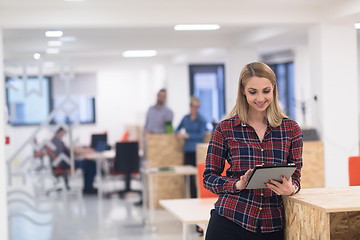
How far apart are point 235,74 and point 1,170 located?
501 cm

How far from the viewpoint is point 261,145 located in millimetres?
2730

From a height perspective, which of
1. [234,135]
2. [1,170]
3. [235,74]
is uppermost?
[235,74]

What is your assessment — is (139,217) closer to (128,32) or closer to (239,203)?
(128,32)

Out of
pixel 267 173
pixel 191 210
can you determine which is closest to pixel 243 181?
pixel 267 173

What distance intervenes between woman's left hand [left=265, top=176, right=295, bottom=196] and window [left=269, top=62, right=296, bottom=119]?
39.2 feet

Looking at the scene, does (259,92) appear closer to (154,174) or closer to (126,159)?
(154,174)

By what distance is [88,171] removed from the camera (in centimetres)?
1216

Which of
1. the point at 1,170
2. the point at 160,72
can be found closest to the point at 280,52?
the point at 160,72

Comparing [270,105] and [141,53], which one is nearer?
[270,105]

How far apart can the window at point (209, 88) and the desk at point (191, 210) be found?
10561 mm

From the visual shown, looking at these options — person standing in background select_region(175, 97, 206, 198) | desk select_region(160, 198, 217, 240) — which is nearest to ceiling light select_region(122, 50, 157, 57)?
person standing in background select_region(175, 97, 206, 198)

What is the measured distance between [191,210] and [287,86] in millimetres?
10568

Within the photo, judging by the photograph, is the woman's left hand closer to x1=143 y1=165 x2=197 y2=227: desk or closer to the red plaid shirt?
the red plaid shirt

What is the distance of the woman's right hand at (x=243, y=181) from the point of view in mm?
2604
